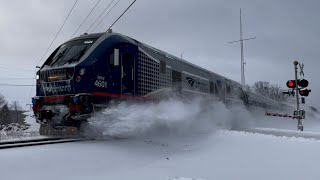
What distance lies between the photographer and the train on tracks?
436 inches

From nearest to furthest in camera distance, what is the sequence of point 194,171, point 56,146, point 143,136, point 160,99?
point 194,171 < point 56,146 < point 143,136 < point 160,99

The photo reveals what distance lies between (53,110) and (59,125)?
1.82 ft

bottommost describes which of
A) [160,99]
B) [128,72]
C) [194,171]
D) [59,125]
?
[194,171]

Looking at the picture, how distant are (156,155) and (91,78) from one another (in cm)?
331

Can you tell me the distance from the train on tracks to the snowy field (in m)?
0.59

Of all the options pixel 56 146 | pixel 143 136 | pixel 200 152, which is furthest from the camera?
pixel 143 136

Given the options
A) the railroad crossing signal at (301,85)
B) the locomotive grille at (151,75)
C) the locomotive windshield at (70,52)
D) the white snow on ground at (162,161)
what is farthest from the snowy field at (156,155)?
the railroad crossing signal at (301,85)

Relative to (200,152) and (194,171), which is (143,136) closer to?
(200,152)

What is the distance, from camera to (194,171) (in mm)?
8148

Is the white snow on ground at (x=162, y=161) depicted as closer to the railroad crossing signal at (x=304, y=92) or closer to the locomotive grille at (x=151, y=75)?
the locomotive grille at (x=151, y=75)

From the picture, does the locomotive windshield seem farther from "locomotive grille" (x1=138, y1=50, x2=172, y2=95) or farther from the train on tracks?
"locomotive grille" (x1=138, y1=50, x2=172, y2=95)

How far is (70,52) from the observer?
1216cm

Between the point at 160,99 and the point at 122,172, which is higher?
the point at 160,99

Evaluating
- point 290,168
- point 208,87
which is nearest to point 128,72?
point 290,168
